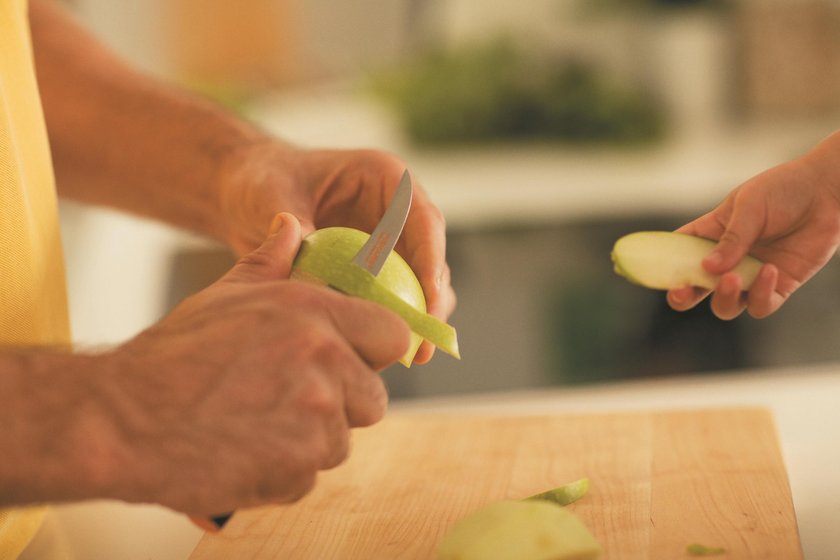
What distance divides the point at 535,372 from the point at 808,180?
1040mm

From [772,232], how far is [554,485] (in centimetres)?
33

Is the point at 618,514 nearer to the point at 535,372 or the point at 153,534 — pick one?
the point at 153,534

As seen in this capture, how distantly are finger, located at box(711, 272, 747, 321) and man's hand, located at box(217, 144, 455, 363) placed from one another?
10.2 inches

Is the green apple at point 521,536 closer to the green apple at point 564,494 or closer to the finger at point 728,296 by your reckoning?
the green apple at point 564,494

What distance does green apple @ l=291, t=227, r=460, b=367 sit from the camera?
2.77ft

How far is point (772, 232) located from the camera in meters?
0.98

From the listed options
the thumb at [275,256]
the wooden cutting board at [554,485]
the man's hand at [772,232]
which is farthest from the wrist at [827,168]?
the thumb at [275,256]

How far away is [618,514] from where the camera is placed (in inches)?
37.3

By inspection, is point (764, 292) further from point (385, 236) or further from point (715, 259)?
point (385, 236)

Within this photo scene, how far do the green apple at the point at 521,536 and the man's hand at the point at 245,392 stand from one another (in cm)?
14

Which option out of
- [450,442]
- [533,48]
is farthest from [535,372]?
[533,48]

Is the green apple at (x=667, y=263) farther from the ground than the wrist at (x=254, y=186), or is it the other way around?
the wrist at (x=254, y=186)

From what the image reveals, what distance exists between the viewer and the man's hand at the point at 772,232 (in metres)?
0.94

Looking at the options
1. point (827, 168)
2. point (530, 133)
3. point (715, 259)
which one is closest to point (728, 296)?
point (715, 259)
